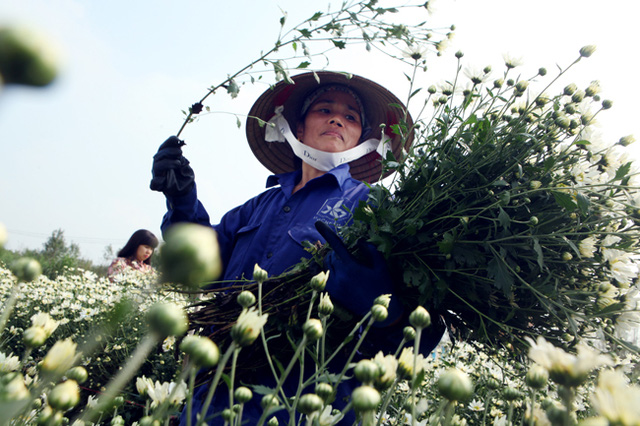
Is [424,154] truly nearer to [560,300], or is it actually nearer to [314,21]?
[560,300]

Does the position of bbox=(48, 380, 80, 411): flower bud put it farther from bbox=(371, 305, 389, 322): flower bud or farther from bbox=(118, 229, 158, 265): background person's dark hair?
bbox=(118, 229, 158, 265): background person's dark hair

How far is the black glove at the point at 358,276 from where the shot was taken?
1140mm

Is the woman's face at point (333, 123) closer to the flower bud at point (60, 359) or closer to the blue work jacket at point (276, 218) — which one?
the blue work jacket at point (276, 218)

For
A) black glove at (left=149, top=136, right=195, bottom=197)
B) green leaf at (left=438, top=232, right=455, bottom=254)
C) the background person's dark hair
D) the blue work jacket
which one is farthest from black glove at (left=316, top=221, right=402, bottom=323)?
the background person's dark hair

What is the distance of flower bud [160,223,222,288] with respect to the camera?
0.22 metres

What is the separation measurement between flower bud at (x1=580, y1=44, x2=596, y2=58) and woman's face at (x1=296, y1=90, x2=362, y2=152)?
3.94 ft

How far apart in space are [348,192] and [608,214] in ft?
3.34

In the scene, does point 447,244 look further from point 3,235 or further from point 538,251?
point 3,235

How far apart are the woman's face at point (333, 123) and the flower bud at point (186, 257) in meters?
1.99

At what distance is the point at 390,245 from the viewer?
1127mm

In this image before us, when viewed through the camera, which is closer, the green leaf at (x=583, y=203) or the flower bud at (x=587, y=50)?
the green leaf at (x=583, y=203)

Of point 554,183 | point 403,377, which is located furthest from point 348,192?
point 403,377

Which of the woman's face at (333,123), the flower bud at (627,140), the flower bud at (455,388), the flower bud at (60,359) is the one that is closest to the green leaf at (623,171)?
the flower bud at (627,140)

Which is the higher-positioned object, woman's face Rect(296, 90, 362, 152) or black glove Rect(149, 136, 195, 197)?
woman's face Rect(296, 90, 362, 152)
